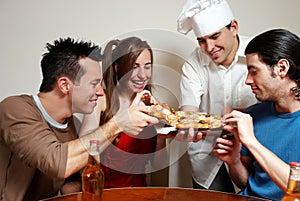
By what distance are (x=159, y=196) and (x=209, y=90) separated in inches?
25.6

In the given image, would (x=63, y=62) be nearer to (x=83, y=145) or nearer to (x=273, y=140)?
(x=83, y=145)

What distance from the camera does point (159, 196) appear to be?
127cm

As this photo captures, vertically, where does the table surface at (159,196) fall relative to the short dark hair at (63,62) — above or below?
below

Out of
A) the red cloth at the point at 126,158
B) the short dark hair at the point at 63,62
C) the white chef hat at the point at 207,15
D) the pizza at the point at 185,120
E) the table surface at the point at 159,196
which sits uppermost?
the white chef hat at the point at 207,15

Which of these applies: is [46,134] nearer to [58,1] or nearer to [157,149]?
[157,149]

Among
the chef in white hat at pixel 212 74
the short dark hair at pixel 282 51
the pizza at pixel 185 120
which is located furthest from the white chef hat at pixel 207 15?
the pizza at pixel 185 120

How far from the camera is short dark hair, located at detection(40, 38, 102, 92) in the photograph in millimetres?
1514

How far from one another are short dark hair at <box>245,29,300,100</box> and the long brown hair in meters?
0.50

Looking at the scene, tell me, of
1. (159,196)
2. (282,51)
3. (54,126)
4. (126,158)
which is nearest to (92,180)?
(159,196)

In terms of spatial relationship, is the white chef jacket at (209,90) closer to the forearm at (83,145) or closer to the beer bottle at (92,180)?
the forearm at (83,145)

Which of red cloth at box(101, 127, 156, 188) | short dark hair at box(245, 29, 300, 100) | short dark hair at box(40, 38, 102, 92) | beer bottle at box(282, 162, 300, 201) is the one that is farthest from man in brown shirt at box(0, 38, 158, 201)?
beer bottle at box(282, 162, 300, 201)

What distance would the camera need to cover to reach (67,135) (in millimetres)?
1571

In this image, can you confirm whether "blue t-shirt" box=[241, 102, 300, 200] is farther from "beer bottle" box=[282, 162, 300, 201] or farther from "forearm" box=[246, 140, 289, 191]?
"beer bottle" box=[282, 162, 300, 201]

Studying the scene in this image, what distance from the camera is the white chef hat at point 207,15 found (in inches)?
63.4
